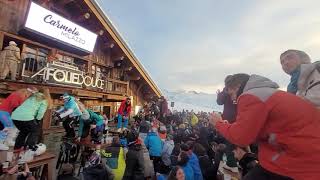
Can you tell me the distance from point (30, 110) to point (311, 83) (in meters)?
5.78

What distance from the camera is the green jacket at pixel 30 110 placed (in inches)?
232

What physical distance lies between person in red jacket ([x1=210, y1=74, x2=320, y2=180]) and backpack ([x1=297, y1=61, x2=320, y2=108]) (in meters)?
0.27

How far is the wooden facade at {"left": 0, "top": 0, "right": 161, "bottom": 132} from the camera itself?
9.52m

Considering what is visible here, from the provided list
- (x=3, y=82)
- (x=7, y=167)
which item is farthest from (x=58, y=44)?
(x=7, y=167)

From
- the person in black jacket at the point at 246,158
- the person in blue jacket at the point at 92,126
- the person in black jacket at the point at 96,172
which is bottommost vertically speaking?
the person in black jacket at the point at 96,172

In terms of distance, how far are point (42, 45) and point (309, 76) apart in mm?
A: 10565

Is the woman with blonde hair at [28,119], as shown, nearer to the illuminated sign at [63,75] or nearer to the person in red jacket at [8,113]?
the person in red jacket at [8,113]

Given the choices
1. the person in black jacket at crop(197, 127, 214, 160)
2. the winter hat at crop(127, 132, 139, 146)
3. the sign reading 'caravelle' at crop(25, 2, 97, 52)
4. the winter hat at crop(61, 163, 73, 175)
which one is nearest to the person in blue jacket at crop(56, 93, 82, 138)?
the winter hat at crop(61, 163, 73, 175)

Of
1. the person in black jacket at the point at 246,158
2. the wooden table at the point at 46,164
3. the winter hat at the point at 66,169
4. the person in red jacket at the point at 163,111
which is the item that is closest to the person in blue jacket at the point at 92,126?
the winter hat at the point at 66,169

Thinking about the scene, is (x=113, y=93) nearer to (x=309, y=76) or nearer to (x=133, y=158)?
(x=133, y=158)

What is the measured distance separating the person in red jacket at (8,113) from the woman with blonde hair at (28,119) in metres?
0.13

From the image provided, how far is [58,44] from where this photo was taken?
37.6 feet

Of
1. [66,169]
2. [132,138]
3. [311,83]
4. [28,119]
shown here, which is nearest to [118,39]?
[66,169]

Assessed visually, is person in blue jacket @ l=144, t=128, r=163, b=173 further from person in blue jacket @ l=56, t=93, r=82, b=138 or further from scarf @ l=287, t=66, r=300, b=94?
scarf @ l=287, t=66, r=300, b=94
